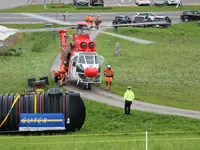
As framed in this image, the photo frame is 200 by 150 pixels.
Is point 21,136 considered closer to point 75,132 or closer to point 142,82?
point 75,132

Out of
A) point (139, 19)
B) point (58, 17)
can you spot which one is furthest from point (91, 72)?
point (58, 17)

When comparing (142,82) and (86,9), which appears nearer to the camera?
(142,82)

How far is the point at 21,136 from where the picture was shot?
2172 cm

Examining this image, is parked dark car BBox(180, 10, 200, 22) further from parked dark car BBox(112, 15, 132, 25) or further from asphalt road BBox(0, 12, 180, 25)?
parked dark car BBox(112, 15, 132, 25)

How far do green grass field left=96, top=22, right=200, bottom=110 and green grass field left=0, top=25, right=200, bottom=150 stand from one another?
3732 mm

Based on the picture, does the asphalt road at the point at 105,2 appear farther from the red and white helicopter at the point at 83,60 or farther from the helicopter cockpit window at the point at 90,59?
the helicopter cockpit window at the point at 90,59

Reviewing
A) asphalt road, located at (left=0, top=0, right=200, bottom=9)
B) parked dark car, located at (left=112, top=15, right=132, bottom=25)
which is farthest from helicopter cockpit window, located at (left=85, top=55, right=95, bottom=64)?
asphalt road, located at (left=0, top=0, right=200, bottom=9)

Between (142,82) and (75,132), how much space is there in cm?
1256

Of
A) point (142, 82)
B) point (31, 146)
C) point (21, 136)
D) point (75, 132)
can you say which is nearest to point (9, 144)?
point (31, 146)

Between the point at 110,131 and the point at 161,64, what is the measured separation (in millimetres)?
17899

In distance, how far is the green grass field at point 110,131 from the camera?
717 inches

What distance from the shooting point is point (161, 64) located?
40.4 m

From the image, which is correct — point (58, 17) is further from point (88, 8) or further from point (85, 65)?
point (85, 65)

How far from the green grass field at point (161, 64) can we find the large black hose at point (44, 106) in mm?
7956
